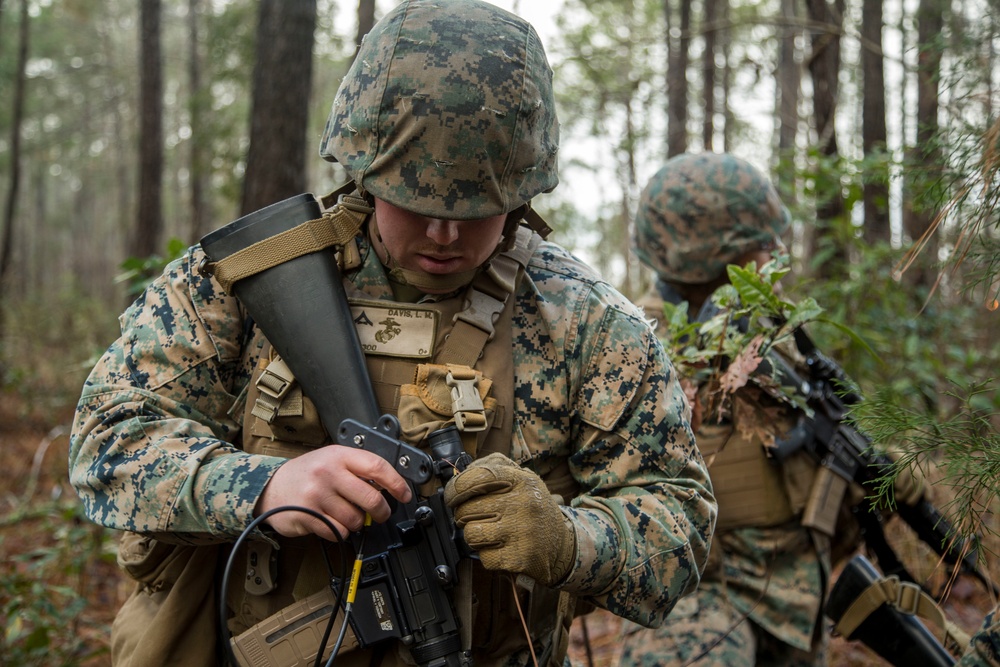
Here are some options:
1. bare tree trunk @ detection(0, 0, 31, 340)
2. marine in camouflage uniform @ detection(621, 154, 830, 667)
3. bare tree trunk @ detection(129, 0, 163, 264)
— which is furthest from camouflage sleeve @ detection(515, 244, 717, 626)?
bare tree trunk @ detection(0, 0, 31, 340)

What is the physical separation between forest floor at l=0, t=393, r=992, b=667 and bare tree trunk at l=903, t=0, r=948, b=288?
1578 millimetres

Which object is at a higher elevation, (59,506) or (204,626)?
(204,626)

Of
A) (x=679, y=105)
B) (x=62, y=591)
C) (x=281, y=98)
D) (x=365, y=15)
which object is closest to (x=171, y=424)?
(x=62, y=591)

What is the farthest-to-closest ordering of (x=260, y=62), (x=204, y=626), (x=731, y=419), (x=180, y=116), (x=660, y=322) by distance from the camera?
(x=180, y=116), (x=260, y=62), (x=660, y=322), (x=731, y=419), (x=204, y=626)

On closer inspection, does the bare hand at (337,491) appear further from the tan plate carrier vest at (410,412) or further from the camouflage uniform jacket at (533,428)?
the tan plate carrier vest at (410,412)

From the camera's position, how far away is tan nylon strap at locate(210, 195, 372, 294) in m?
1.85

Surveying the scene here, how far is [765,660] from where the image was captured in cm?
337

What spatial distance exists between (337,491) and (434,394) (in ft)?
1.08

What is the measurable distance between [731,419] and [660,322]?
52 cm

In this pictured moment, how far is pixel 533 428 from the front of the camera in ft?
6.40

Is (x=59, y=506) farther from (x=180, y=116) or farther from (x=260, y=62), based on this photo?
(x=180, y=116)

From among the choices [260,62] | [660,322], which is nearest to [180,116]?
[260,62]

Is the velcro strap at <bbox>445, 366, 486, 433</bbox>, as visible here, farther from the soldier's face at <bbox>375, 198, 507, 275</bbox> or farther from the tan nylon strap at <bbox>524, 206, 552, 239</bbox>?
the tan nylon strap at <bbox>524, 206, 552, 239</bbox>

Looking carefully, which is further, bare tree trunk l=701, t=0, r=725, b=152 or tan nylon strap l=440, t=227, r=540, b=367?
bare tree trunk l=701, t=0, r=725, b=152
